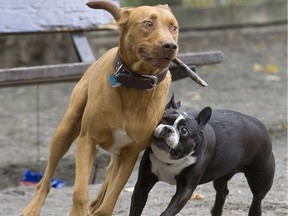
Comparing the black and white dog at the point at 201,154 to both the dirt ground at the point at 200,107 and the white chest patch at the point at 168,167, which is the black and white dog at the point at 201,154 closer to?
the white chest patch at the point at 168,167

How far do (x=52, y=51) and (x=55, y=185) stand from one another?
18.9 ft

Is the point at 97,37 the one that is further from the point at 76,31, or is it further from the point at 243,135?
the point at 243,135

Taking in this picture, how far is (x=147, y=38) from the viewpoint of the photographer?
4113 mm

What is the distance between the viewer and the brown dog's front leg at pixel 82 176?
14.4 feet

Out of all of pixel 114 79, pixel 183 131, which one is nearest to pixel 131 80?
pixel 114 79

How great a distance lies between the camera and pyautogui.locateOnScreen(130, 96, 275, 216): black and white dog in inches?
174

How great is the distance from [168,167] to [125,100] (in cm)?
45

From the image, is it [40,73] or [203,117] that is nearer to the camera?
[203,117]

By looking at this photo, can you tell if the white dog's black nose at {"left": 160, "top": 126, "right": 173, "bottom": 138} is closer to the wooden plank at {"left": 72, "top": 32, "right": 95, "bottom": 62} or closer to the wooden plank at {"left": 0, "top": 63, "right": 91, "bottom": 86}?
the wooden plank at {"left": 0, "top": 63, "right": 91, "bottom": 86}

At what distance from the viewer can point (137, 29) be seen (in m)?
4.16

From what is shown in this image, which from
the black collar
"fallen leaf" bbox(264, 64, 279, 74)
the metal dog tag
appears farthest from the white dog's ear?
"fallen leaf" bbox(264, 64, 279, 74)

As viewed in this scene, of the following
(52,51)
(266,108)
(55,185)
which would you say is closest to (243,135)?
(55,185)

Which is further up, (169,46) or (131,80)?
(169,46)

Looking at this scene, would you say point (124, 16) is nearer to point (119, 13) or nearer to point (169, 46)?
point (119, 13)
